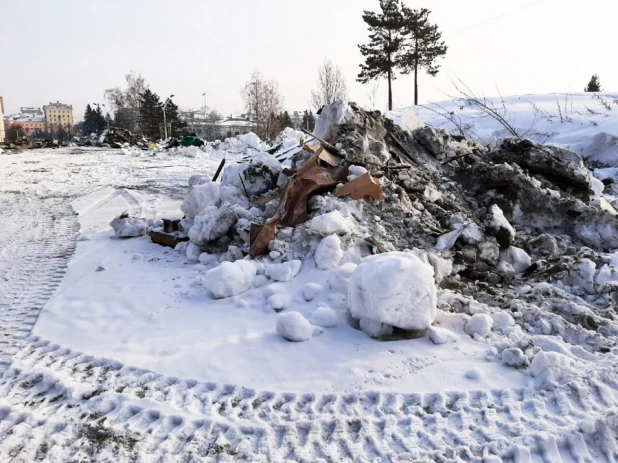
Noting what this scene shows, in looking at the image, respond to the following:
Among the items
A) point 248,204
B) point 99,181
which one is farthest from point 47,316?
point 99,181

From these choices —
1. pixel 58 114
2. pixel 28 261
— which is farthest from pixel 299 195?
pixel 58 114

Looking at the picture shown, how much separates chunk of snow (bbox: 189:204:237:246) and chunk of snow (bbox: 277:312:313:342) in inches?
79.5

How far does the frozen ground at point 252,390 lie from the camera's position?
7.02 feet

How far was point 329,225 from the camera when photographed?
4.14 m

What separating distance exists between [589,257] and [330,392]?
10.6 ft

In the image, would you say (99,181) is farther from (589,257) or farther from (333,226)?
(589,257)

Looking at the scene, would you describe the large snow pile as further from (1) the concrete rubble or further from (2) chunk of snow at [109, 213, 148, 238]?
(2) chunk of snow at [109, 213, 148, 238]

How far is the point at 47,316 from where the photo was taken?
3.59 metres

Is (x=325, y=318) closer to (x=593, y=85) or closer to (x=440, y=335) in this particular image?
(x=440, y=335)

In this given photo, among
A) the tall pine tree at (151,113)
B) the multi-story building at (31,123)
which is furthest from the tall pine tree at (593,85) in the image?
the multi-story building at (31,123)

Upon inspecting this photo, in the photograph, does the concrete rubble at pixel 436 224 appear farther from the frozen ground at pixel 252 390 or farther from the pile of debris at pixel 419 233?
the frozen ground at pixel 252 390

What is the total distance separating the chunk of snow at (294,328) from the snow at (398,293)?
0.39 m

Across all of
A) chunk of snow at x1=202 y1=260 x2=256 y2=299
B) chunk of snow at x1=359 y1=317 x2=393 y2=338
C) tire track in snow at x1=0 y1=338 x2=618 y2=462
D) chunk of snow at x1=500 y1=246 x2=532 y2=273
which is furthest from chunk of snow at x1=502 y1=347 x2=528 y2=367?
chunk of snow at x1=202 y1=260 x2=256 y2=299

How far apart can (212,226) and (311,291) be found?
1685 mm
